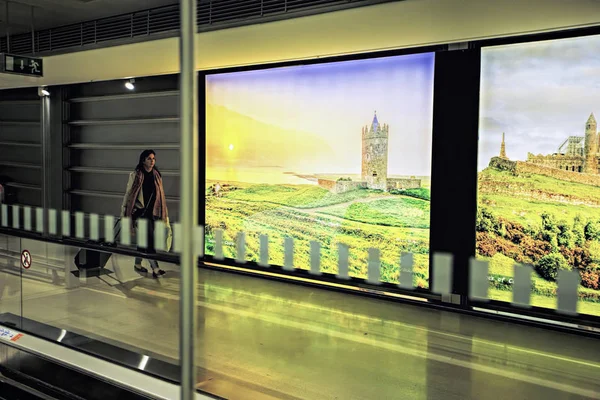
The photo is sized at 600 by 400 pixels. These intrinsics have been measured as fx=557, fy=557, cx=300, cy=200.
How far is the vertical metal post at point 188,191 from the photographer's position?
152cm

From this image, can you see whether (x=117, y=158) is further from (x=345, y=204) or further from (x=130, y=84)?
(x=345, y=204)

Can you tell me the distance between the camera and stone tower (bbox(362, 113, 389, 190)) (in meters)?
6.27

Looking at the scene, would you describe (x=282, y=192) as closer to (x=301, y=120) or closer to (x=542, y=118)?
(x=301, y=120)

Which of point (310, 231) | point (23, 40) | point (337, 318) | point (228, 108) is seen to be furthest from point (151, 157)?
point (337, 318)

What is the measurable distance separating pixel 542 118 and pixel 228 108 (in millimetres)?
4152

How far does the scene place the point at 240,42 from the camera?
18.4ft

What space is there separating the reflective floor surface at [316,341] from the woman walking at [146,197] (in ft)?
5.11

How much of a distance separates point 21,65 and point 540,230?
5.94 meters

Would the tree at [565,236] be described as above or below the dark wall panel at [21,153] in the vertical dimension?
below

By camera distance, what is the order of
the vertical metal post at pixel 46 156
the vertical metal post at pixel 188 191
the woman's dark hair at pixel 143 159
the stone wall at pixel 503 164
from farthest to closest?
the vertical metal post at pixel 46 156
the woman's dark hair at pixel 143 159
the stone wall at pixel 503 164
the vertical metal post at pixel 188 191

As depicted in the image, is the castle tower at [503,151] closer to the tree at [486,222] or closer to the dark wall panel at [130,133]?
the tree at [486,222]

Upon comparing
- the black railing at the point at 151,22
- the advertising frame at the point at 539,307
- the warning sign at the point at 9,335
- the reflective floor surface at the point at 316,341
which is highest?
the black railing at the point at 151,22

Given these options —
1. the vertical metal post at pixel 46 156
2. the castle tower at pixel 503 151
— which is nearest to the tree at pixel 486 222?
the castle tower at pixel 503 151

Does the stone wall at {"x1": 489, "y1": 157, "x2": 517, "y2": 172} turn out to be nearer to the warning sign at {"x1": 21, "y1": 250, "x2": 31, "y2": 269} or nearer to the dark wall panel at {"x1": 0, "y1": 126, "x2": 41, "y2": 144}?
the warning sign at {"x1": 21, "y1": 250, "x2": 31, "y2": 269}
